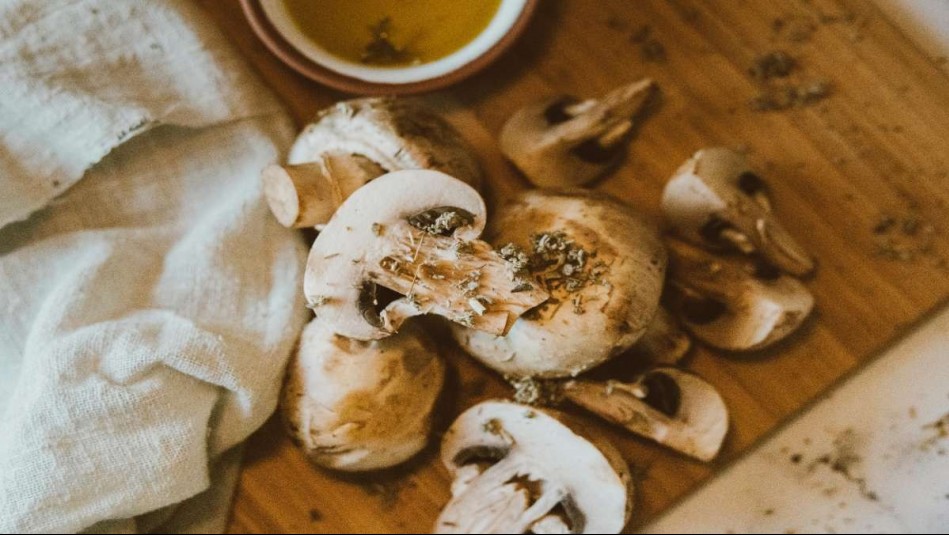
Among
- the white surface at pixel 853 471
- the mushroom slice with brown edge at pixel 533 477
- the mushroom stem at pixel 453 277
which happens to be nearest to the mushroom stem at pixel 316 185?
the mushroom stem at pixel 453 277

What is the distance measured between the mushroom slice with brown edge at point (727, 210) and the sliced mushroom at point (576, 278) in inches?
3.8

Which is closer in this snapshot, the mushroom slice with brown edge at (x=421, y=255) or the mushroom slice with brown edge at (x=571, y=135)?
the mushroom slice with brown edge at (x=421, y=255)

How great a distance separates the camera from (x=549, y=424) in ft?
3.56

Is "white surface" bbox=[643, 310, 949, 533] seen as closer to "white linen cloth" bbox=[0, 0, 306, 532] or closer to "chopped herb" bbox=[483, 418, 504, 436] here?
"chopped herb" bbox=[483, 418, 504, 436]

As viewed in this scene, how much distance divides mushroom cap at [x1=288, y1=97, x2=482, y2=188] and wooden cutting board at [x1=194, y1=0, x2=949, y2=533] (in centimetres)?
13

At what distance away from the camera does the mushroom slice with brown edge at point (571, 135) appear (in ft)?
3.76

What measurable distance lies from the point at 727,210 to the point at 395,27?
54 cm

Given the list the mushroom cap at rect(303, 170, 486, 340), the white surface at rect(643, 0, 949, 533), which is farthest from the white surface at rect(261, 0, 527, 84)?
the white surface at rect(643, 0, 949, 533)

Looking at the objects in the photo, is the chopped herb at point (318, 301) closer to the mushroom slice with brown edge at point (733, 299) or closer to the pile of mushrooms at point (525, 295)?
the pile of mushrooms at point (525, 295)

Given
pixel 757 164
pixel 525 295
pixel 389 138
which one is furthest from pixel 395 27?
pixel 757 164

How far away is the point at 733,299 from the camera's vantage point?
3.70 ft

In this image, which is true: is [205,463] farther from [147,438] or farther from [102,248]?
[102,248]

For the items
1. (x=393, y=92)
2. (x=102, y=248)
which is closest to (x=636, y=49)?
(x=393, y=92)

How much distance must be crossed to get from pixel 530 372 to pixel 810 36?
0.66 m
